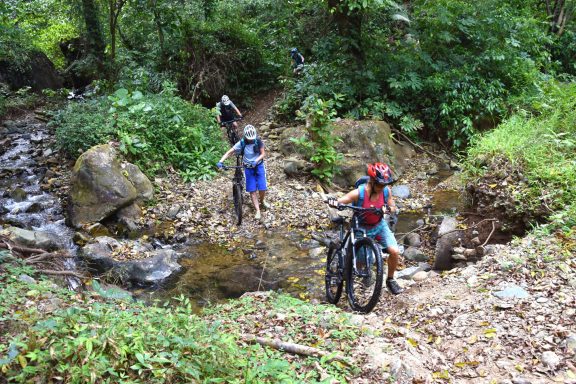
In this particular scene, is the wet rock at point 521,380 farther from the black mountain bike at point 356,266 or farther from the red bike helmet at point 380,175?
the red bike helmet at point 380,175

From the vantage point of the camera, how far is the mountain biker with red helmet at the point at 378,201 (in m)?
5.23

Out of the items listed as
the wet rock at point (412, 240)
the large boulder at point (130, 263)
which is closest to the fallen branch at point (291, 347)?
the large boulder at point (130, 263)

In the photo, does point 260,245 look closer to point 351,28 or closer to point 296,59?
point 351,28

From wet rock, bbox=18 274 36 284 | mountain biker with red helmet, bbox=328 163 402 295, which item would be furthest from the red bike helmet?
wet rock, bbox=18 274 36 284

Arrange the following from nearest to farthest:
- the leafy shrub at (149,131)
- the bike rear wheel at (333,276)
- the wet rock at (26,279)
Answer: the wet rock at (26,279) → the bike rear wheel at (333,276) → the leafy shrub at (149,131)

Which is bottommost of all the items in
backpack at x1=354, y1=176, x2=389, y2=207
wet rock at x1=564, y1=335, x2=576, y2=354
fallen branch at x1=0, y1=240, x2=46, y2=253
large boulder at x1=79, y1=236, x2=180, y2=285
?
large boulder at x1=79, y1=236, x2=180, y2=285

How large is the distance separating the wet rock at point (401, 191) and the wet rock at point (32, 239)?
7.36 m

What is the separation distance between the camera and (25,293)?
416 cm

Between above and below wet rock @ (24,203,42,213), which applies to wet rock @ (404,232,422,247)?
above

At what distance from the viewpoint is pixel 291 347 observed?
4.11m

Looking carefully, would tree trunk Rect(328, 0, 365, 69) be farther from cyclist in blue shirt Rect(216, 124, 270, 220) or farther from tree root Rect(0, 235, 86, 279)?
tree root Rect(0, 235, 86, 279)

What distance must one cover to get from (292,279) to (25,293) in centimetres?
407

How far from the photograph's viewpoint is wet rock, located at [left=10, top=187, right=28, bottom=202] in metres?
10.1

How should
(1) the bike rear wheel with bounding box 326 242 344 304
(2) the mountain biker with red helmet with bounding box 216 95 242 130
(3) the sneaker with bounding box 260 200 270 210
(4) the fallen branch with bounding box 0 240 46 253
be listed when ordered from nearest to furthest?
(4) the fallen branch with bounding box 0 240 46 253
(1) the bike rear wheel with bounding box 326 242 344 304
(3) the sneaker with bounding box 260 200 270 210
(2) the mountain biker with red helmet with bounding box 216 95 242 130
